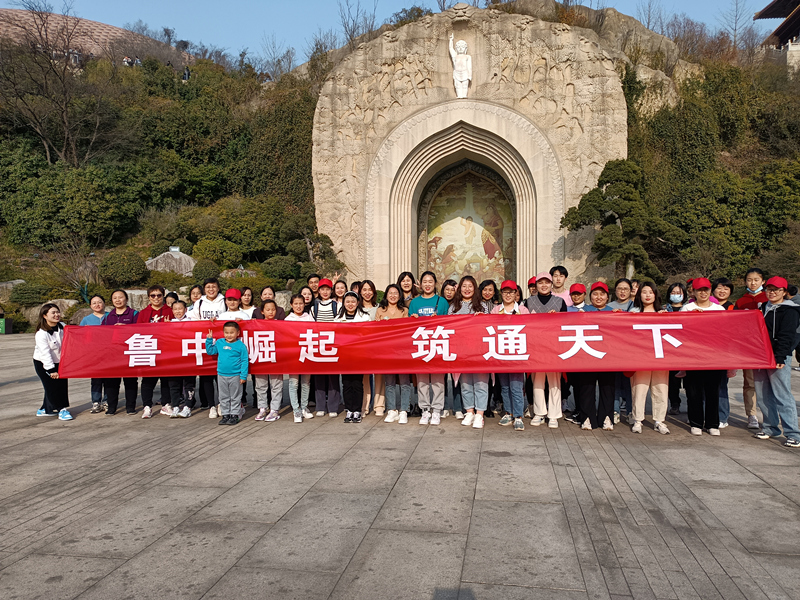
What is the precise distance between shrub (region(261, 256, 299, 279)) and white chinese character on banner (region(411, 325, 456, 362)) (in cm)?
1260

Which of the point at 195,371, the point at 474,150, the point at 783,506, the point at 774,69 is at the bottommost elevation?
the point at 783,506

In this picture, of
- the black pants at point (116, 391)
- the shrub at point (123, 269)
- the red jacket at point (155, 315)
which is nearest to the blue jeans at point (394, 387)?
the red jacket at point (155, 315)

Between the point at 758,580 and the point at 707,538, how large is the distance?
1.50 feet

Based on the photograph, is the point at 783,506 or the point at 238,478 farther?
the point at 238,478

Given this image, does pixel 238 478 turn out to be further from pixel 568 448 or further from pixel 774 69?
pixel 774 69

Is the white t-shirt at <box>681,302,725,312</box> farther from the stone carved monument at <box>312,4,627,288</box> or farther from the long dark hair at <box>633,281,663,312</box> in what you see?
the stone carved monument at <box>312,4,627,288</box>

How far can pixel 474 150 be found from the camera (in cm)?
1659

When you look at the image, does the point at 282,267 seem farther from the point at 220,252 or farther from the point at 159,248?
the point at 159,248

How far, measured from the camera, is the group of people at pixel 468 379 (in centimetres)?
547

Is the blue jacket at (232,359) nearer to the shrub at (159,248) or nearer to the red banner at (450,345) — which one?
the red banner at (450,345)

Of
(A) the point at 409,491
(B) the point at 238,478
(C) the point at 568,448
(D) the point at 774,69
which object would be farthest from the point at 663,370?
(D) the point at 774,69

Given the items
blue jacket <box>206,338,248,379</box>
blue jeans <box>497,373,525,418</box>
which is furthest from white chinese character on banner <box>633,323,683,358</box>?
blue jacket <box>206,338,248,379</box>

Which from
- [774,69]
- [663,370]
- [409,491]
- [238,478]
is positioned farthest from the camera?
[774,69]

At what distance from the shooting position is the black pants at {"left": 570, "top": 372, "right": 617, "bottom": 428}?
18.5ft
